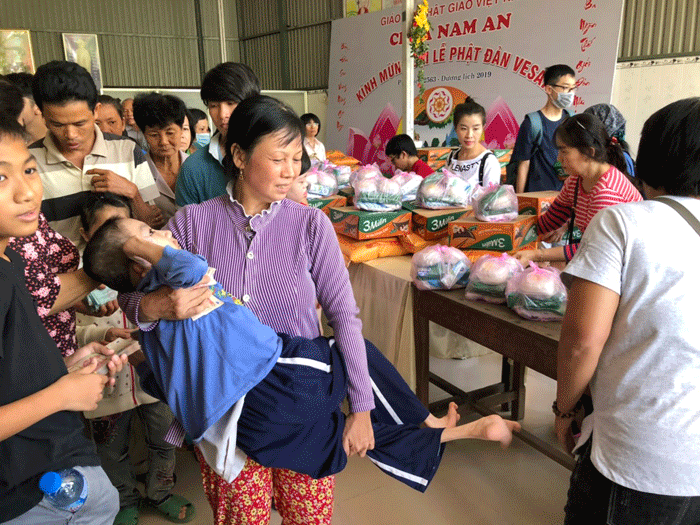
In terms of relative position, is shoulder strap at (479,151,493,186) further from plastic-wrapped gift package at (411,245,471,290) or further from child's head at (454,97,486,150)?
plastic-wrapped gift package at (411,245,471,290)

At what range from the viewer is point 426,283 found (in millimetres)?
2111

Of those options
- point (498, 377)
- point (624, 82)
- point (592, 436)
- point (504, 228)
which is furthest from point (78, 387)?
point (624, 82)

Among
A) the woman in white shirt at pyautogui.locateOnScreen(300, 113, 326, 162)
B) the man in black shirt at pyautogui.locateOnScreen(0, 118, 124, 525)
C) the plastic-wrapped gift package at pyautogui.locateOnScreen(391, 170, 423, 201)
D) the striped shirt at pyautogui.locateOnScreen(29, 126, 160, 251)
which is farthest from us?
the woman in white shirt at pyautogui.locateOnScreen(300, 113, 326, 162)

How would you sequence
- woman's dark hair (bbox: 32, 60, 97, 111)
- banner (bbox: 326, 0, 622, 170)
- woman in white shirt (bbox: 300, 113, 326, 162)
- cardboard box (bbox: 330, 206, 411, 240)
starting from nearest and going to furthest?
woman's dark hair (bbox: 32, 60, 97, 111)
cardboard box (bbox: 330, 206, 411, 240)
woman in white shirt (bbox: 300, 113, 326, 162)
banner (bbox: 326, 0, 622, 170)

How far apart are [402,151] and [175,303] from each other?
2750 mm

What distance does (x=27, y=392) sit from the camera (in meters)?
0.92

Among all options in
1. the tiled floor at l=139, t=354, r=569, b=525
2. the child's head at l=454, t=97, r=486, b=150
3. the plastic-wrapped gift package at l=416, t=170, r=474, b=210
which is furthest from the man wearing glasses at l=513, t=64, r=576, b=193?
the tiled floor at l=139, t=354, r=569, b=525

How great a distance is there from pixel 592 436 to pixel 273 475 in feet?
2.47

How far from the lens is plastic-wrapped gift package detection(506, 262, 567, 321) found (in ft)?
5.49

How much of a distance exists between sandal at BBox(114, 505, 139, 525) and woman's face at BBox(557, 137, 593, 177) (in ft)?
6.59

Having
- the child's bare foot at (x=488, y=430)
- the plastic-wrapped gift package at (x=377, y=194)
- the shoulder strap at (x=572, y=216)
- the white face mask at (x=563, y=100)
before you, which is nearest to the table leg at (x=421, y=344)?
the plastic-wrapped gift package at (x=377, y=194)

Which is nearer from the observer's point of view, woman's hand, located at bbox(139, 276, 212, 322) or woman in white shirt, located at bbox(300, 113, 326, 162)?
woman's hand, located at bbox(139, 276, 212, 322)

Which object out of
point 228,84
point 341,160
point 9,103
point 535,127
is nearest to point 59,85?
point 228,84

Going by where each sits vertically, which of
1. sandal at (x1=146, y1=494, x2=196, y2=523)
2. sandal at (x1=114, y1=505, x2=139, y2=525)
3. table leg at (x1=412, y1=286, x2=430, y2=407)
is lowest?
sandal at (x1=146, y1=494, x2=196, y2=523)
